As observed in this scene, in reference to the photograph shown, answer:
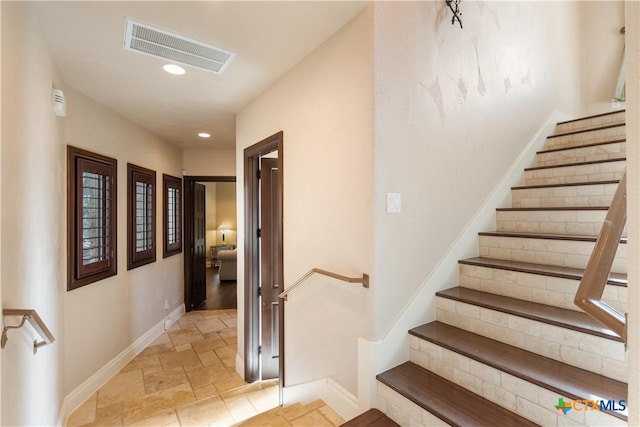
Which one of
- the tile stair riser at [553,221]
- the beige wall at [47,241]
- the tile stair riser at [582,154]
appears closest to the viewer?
the beige wall at [47,241]

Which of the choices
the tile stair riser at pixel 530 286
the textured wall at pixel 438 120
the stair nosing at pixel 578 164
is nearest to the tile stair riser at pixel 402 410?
the textured wall at pixel 438 120

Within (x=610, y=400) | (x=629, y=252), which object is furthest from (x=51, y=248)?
(x=610, y=400)

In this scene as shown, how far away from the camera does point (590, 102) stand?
3.73 m

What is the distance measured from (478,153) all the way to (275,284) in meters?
2.13

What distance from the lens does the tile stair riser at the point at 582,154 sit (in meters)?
2.37

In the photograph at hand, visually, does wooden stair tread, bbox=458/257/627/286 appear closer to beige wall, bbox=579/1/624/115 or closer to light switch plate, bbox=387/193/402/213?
light switch plate, bbox=387/193/402/213

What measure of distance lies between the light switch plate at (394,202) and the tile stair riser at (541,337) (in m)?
0.71

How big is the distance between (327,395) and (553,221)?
1975mm

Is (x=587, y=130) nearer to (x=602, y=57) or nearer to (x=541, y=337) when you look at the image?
(x=602, y=57)

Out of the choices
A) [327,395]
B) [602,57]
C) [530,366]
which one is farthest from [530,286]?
[602,57]

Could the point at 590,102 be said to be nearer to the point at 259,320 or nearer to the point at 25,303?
the point at 259,320

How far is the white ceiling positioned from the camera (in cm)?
157

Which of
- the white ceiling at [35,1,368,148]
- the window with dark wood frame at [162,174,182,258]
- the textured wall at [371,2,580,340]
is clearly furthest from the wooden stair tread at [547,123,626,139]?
the window with dark wood frame at [162,174,182,258]

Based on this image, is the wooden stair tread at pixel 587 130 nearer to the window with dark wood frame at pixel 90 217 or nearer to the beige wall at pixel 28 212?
the beige wall at pixel 28 212
